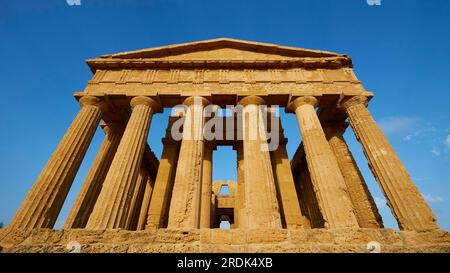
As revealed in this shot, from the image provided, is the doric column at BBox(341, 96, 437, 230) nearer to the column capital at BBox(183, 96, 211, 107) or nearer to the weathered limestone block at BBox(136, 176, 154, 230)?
the column capital at BBox(183, 96, 211, 107)

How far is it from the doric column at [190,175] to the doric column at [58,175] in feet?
15.2

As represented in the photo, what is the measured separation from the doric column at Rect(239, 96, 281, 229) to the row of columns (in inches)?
1.5

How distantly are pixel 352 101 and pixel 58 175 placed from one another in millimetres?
14303

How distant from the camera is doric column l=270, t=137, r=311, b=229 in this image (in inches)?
491

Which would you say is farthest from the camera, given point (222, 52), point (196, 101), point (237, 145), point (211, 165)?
point (237, 145)

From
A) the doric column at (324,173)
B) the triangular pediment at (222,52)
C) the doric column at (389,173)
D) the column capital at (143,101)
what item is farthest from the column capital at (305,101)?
the column capital at (143,101)

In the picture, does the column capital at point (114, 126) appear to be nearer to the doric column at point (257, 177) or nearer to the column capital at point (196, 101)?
the column capital at point (196, 101)

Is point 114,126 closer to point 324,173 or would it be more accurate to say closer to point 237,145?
point 237,145

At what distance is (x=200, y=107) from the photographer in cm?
1156

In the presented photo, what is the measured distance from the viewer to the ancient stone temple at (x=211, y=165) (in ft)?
22.3

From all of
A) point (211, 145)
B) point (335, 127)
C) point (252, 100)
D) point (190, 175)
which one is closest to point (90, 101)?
point (190, 175)

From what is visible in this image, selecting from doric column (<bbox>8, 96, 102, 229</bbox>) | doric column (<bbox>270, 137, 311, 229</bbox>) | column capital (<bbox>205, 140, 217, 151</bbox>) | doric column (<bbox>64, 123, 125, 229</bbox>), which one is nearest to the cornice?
doric column (<bbox>8, 96, 102, 229</bbox>)

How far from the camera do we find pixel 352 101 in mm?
11992

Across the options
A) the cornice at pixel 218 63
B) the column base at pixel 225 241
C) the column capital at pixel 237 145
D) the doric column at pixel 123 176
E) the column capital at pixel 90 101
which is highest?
the cornice at pixel 218 63
